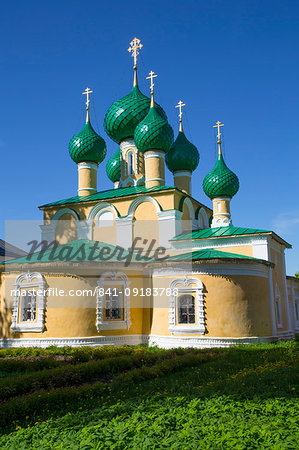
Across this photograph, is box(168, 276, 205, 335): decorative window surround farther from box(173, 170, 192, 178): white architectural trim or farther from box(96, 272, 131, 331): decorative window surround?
box(173, 170, 192, 178): white architectural trim

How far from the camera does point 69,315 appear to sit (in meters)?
10.9

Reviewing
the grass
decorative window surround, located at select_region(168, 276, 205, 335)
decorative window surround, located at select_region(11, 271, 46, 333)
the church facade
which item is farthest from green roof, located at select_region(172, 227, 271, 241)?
the grass

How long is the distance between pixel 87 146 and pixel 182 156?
3858 millimetres

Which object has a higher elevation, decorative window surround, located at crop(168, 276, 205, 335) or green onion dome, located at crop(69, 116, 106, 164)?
green onion dome, located at crop(69, 116, 106, 164)

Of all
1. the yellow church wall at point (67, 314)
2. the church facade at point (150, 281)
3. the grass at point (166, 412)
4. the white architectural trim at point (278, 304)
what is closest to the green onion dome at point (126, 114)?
the church facade at point (150, 281)

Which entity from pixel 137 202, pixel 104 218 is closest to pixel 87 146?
pixel 104 218

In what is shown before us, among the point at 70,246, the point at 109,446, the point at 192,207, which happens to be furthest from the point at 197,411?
the point at 192,207

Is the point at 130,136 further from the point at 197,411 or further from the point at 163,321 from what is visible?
the point at 197,411

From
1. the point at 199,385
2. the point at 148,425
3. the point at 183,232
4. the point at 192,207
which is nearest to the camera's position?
the point at 148,425

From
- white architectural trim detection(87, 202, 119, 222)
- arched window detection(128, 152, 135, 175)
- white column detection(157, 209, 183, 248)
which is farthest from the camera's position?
arched window detection(128, 152, 135, 175)

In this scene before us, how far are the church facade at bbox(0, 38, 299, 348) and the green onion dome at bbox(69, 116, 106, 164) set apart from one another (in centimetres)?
213

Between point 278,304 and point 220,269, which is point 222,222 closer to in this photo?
point 278,304

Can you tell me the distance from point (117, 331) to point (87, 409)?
6232 millimetres

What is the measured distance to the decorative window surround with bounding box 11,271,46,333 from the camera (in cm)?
1093
